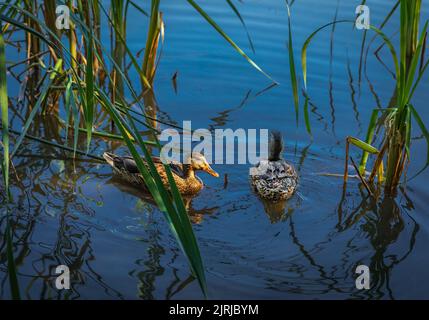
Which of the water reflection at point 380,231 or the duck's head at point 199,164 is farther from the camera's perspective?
the duck's head at point 199,164

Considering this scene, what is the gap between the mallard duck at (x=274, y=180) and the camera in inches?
226

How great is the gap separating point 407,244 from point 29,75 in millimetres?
4498

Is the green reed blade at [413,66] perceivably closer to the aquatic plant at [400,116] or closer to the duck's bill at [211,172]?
the aquatic plant at [400,116]

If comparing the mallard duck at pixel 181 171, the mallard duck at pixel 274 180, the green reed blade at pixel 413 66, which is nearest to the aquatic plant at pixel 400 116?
the green reed blade at pixel 413 66

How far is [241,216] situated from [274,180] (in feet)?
1.52

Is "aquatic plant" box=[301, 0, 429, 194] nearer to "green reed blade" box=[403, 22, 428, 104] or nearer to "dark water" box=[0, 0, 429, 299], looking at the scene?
"green reed blade" box=[403, 22, 428, 104]

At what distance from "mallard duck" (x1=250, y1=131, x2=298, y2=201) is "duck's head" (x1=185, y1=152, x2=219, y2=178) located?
370 mm

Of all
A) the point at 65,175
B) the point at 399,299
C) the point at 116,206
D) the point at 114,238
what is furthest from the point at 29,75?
the point at 399,299

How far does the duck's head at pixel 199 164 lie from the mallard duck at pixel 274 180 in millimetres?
370

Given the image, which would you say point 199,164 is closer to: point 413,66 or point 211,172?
Answer: point 211,172

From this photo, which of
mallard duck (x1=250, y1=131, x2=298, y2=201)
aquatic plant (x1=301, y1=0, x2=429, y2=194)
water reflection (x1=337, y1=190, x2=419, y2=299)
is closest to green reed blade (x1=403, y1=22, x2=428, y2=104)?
aquatic plant (x1=301, y1=0, x2=429, y2=194)

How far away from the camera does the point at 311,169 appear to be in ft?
20.5

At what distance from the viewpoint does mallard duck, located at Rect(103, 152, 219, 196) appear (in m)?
5.91
